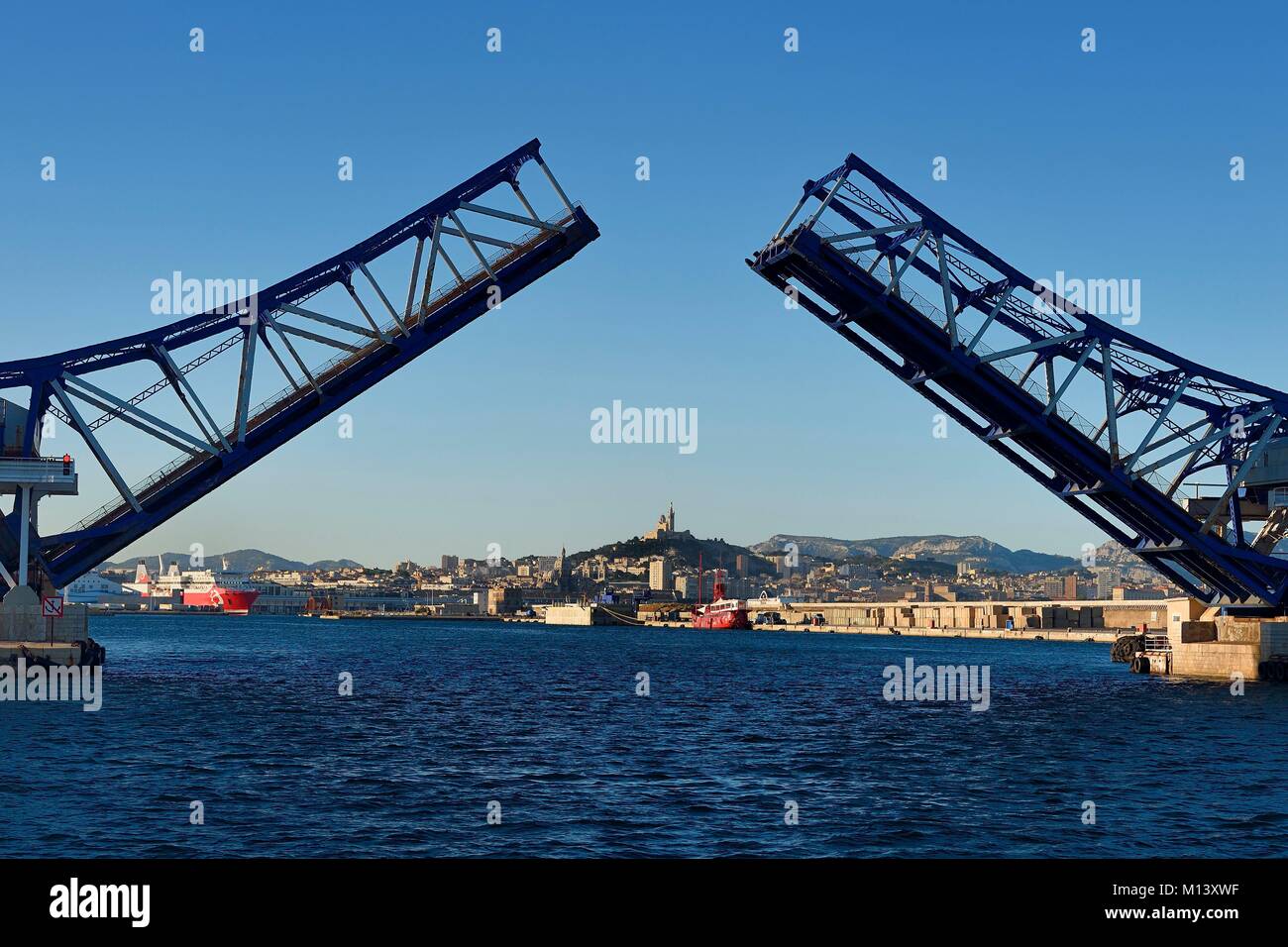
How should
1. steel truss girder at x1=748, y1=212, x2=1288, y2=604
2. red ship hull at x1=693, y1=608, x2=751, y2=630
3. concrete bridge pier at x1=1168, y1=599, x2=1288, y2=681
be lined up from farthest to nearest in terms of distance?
red ship hull at x1=693, y1=608, x2=751, y2=630, concrete bridge pier at x1=1168, y1=599, x2=1288, y2=681, steel truss girder at x1=748, y1=212, x2=1288, y2=604

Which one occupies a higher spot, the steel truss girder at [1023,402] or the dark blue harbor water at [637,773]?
the steel truss girder at [1023,402]

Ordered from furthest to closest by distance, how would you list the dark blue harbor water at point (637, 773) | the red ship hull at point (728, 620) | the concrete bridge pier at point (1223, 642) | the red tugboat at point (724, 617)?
the red tugboat at point (724, 617)
the red ship hull at point (728, 620)
the concrete bridge pier at point (1223, 642)
the dark blue harbor water at point (637, 773)

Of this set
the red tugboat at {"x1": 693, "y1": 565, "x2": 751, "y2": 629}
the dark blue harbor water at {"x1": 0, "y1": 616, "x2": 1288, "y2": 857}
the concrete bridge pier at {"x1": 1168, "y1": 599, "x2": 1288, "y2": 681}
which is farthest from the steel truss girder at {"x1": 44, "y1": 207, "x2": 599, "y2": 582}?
the red tugboat at {"x1": 693, "y1": 565, "x2": 751, "y2": 629}

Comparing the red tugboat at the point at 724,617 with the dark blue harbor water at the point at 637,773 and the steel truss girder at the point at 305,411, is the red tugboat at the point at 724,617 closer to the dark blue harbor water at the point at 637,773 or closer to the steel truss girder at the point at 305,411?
the dark blue harbor water at the point at 637,773

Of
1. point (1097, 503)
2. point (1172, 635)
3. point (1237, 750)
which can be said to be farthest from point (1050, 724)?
point (1172, 635)

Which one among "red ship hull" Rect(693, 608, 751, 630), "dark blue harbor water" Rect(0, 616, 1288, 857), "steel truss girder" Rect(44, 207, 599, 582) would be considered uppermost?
"steel truss girder" Rect(44, 207, 599, 582)

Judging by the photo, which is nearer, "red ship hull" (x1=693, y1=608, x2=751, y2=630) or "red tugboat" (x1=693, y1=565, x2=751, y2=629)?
"red ship hull" (x1=693, y1=608, x2=751, y2=630)

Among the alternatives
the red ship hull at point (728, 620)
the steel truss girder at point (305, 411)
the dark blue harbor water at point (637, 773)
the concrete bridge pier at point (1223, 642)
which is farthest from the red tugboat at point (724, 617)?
the steel truss girder at point (305, 411)

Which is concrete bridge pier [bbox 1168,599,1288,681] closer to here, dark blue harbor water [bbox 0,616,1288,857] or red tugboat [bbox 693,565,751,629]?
dark blue harbor water [bbox 0,616,1288,857]

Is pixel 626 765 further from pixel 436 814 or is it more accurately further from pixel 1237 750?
pixel 1237 750

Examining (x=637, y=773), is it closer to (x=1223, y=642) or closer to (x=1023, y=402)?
(x=1023, y=402)
